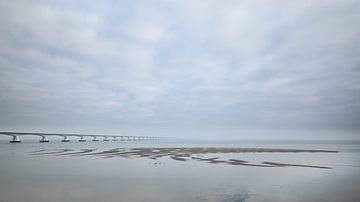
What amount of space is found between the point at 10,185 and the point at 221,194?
16.1 metres

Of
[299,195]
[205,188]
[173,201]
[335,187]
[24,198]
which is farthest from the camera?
[335,187]

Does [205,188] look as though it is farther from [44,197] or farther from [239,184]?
[44,197]

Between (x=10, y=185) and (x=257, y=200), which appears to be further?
(x=10, y=185)

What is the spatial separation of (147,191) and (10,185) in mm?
11106

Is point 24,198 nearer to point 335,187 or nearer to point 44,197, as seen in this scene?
point 44,197

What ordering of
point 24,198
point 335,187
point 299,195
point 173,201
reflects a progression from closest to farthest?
point 173,201, point 24,198, point 299,195, point 335,187

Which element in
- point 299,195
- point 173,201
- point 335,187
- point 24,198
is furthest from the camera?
point 335,187

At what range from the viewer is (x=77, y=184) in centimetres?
2080

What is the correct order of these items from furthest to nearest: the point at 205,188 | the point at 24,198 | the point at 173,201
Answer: the point at 205,188 < the point at 24,198 < the point at 173,201

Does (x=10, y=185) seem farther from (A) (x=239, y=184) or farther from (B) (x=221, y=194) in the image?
(A) (x=239, y=184)

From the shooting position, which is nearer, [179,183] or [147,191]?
[147,191]

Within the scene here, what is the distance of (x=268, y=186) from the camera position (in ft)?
65.9

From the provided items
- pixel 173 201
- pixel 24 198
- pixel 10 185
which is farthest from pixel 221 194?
pixel 10 185

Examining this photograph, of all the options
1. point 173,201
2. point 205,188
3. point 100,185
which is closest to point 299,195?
point 205,188
